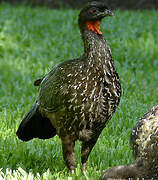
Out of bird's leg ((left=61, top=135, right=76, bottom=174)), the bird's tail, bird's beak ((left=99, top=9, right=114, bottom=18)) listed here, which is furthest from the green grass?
bird's beak ((left=99, top=9, right=114, bottom=18))

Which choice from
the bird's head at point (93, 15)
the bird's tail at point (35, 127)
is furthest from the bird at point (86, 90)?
the bird's tail at point (35, 127)

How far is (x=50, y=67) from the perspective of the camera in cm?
934

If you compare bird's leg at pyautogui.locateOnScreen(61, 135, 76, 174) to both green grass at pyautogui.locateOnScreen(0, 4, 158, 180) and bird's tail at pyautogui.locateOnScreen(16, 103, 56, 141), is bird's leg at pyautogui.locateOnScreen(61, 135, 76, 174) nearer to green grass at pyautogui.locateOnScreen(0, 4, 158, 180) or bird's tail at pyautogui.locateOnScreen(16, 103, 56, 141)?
green grass at pyautogui.locateOnScreen(0, 4, 158, 180)

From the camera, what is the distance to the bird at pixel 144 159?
460 centimetres

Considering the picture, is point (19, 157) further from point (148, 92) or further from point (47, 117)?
point (148, 92)

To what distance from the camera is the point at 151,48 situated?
11219 mm

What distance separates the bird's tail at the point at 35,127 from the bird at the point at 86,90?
1.25 ft

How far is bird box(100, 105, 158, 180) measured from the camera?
4.60 meters

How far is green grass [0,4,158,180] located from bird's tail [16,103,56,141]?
0.77 ft

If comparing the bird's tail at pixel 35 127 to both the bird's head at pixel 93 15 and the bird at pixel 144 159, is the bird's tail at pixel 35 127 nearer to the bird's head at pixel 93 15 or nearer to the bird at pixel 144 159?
the bird's head at pixel 93 15

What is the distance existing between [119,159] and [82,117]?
1.09m

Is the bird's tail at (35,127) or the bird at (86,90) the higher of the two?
the bird at (86,90)

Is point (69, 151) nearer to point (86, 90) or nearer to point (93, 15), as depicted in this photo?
point (86, 90)

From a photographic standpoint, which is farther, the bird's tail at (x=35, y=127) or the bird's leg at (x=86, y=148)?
the bird's tail at (x=35, y=127)
